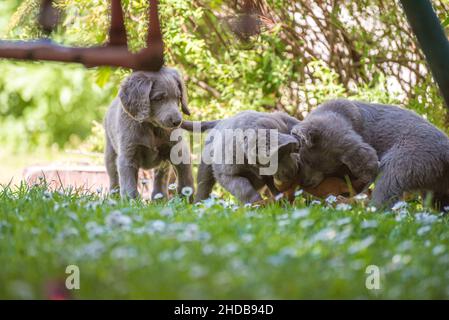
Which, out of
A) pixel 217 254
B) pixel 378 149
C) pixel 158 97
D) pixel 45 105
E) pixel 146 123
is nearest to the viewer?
pixel 217 254

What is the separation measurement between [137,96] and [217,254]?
2.46 m

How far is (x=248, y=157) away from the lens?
4105 mm

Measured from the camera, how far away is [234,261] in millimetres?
2146

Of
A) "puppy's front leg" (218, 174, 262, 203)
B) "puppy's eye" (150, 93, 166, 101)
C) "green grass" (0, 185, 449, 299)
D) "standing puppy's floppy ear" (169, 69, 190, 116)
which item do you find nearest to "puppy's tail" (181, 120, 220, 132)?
"standing puppy's floppy ear" (169, 69, 190, 116)

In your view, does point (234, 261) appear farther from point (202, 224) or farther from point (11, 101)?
point (11, 101)

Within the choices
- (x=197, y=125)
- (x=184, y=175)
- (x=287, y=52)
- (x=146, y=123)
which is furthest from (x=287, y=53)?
(x=146, y=123)

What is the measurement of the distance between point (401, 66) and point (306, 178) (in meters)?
2.56

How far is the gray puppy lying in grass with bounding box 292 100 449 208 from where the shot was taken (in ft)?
13.4

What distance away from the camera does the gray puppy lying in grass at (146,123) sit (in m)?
4.51

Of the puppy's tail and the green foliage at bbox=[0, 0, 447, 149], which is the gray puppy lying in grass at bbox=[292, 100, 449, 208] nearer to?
the puppy's tail

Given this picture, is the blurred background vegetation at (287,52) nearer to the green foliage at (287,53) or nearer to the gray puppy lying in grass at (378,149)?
the green foliage at (287,53)

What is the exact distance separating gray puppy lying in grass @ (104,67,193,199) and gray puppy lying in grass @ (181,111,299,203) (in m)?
0.29

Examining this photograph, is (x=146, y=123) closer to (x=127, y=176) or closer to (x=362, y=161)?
(x=127, y=176)

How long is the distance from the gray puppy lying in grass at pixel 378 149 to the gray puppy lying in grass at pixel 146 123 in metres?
0.90
